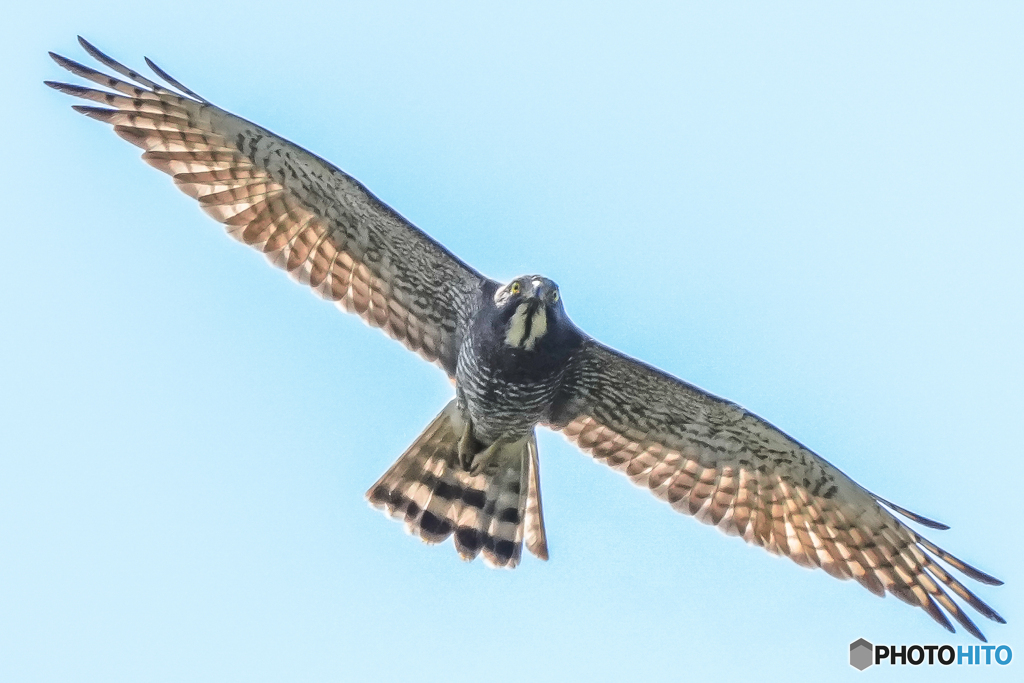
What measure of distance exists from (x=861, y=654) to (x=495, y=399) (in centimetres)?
419

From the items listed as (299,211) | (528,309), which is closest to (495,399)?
(528,309)

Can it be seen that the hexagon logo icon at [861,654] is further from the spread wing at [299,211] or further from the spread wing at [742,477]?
the spread wing at [299,211]

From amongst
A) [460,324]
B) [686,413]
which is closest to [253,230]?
[460,324]

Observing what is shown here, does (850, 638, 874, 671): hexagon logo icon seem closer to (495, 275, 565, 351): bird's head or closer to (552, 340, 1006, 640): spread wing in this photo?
(552, 340, 1006, 640): spread wing

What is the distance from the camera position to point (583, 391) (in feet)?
36.0

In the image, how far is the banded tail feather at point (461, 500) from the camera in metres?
11.2

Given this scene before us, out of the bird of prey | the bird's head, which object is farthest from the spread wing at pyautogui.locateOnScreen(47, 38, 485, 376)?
the bird's head

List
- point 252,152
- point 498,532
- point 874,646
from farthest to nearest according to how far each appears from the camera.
Answer: point 874,646
point 498,532
point 252,152

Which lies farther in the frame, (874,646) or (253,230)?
(874,646)

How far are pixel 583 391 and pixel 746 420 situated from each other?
1274mm

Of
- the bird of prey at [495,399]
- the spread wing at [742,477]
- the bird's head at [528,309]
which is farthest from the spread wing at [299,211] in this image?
the spread wing at [742,477]

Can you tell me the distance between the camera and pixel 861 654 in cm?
1197

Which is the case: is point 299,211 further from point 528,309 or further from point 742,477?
point 742,477

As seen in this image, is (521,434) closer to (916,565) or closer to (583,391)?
(583,391)
